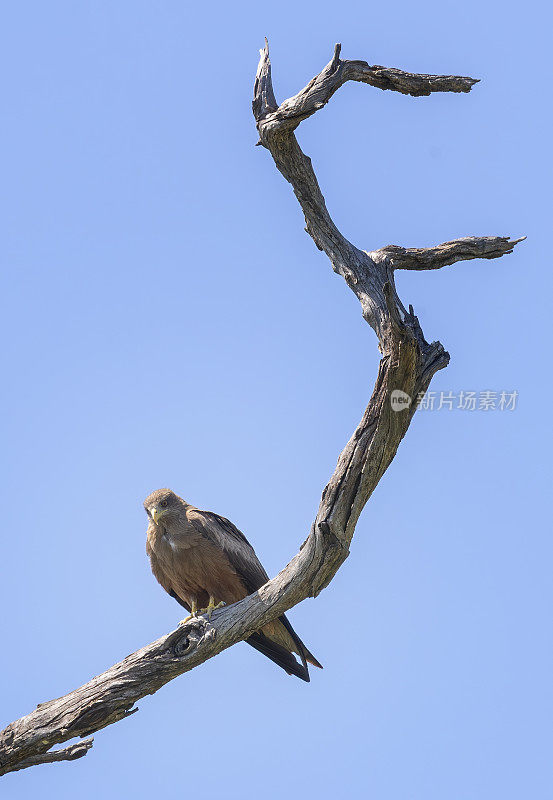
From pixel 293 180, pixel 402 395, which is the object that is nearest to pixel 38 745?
pixel 402 395

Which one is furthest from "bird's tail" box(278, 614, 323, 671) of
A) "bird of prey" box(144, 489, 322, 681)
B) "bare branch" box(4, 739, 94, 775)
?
"bare branch" box(4, 739, 94, 775)

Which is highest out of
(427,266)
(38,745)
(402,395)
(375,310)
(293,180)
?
(293,180)

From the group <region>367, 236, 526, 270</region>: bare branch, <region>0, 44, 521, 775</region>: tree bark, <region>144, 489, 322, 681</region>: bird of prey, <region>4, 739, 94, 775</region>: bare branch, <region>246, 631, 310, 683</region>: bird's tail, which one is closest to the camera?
<region>0, 44, 521, 775</region>: tree bark

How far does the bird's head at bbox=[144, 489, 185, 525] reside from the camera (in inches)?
295

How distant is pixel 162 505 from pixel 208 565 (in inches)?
26.0

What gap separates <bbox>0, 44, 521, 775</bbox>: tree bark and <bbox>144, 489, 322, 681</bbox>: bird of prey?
117cm

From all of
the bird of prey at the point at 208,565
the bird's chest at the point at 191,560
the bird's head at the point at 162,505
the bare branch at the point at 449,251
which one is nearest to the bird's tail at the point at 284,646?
the bird of prey at the point at 208,565

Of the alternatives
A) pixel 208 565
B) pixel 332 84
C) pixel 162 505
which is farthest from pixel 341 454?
pixel 162 505

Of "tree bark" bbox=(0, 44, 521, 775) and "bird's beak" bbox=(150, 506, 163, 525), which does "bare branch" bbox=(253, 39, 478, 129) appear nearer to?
"tree bark" bbox=(0, 44, 521, 775)

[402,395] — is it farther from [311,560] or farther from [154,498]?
[154,498]

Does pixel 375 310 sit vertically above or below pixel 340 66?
below

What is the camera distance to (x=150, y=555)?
7629 millimetres

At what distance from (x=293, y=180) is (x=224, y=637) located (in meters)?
3.02

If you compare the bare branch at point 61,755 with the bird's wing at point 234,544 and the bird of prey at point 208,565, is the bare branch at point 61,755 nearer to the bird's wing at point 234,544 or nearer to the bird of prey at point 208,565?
the bird of prey at point 208,565
